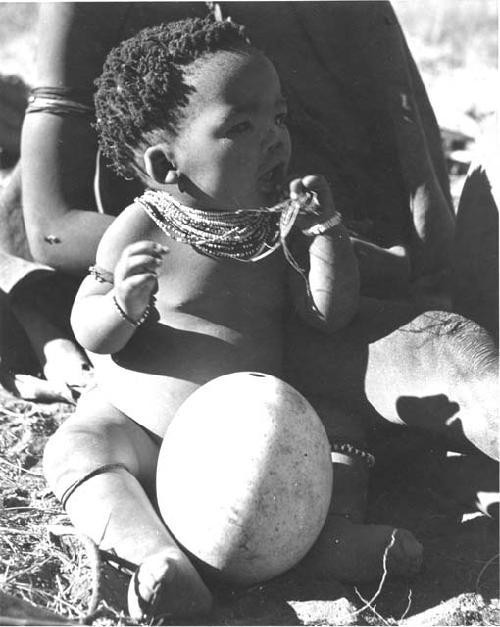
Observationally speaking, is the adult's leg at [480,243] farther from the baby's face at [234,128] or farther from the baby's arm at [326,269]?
the baby's face at [234,128]

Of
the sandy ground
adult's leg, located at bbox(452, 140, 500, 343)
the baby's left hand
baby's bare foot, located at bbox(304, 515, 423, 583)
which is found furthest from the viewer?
adult's leg, located at bbox(452, 140, 500, 343)

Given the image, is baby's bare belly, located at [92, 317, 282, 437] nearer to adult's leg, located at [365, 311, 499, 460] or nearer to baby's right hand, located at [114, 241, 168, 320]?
baby's right hand, located at [114, 241, 168, 320]

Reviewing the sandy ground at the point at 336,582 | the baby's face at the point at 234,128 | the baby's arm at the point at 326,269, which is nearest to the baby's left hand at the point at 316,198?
the baby's arm at the point at 326,269

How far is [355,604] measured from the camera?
258 cm

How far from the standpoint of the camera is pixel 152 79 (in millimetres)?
2844

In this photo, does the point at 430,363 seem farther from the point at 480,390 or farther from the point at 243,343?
the point at 243,343

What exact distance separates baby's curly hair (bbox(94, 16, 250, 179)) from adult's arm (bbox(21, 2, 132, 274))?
0.55 metres

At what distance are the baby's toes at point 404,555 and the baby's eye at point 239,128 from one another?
1173 mm

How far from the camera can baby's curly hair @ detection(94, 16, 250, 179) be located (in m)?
2.85

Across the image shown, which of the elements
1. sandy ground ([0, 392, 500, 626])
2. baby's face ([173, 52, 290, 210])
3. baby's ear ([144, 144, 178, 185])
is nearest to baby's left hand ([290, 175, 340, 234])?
baby's face ([173, 52, 290, 210])

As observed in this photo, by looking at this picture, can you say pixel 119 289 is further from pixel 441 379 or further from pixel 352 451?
pixel 441 379

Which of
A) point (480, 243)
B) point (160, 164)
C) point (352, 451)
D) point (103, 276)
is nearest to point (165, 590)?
point (352, 451)

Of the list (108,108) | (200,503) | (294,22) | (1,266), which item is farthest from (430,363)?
(1,266)

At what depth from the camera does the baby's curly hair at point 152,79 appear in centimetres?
285
